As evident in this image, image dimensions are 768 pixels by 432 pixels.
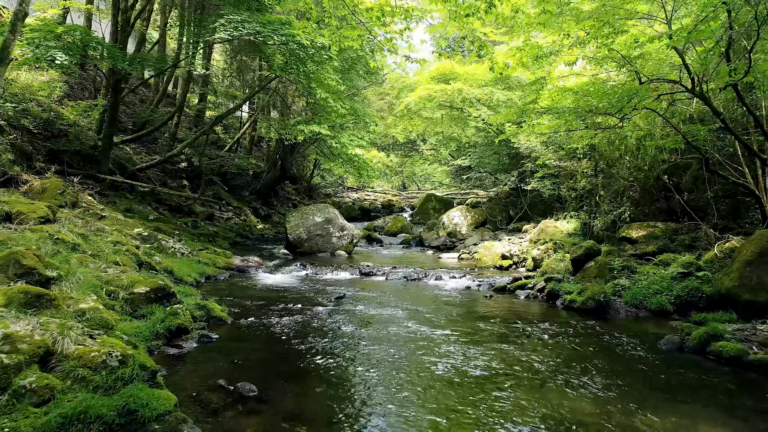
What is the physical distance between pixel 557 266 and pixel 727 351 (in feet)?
17.4

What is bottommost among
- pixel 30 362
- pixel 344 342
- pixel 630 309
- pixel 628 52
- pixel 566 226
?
pixel 344 342

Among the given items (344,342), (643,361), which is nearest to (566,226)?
(643,361)

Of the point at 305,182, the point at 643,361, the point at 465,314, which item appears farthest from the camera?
the point at 305,182

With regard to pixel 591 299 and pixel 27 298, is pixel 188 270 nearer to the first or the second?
pixel 27 298

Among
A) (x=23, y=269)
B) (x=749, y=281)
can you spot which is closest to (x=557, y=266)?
(x=749, y=281)

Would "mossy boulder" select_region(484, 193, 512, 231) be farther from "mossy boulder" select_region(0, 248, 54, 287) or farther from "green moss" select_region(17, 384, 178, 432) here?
"green moss" select_region(17, 384, 178, 432)

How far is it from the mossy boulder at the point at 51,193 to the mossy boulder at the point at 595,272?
40.1ft

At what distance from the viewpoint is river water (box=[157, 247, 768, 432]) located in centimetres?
418

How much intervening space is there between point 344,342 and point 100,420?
3.48 metres

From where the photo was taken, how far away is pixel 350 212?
25078 mm

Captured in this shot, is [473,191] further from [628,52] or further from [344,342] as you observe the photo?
[344,342]

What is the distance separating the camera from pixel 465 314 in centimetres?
812

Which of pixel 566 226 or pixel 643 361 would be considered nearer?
pixel 643 361

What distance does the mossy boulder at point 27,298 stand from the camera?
4027 mm
